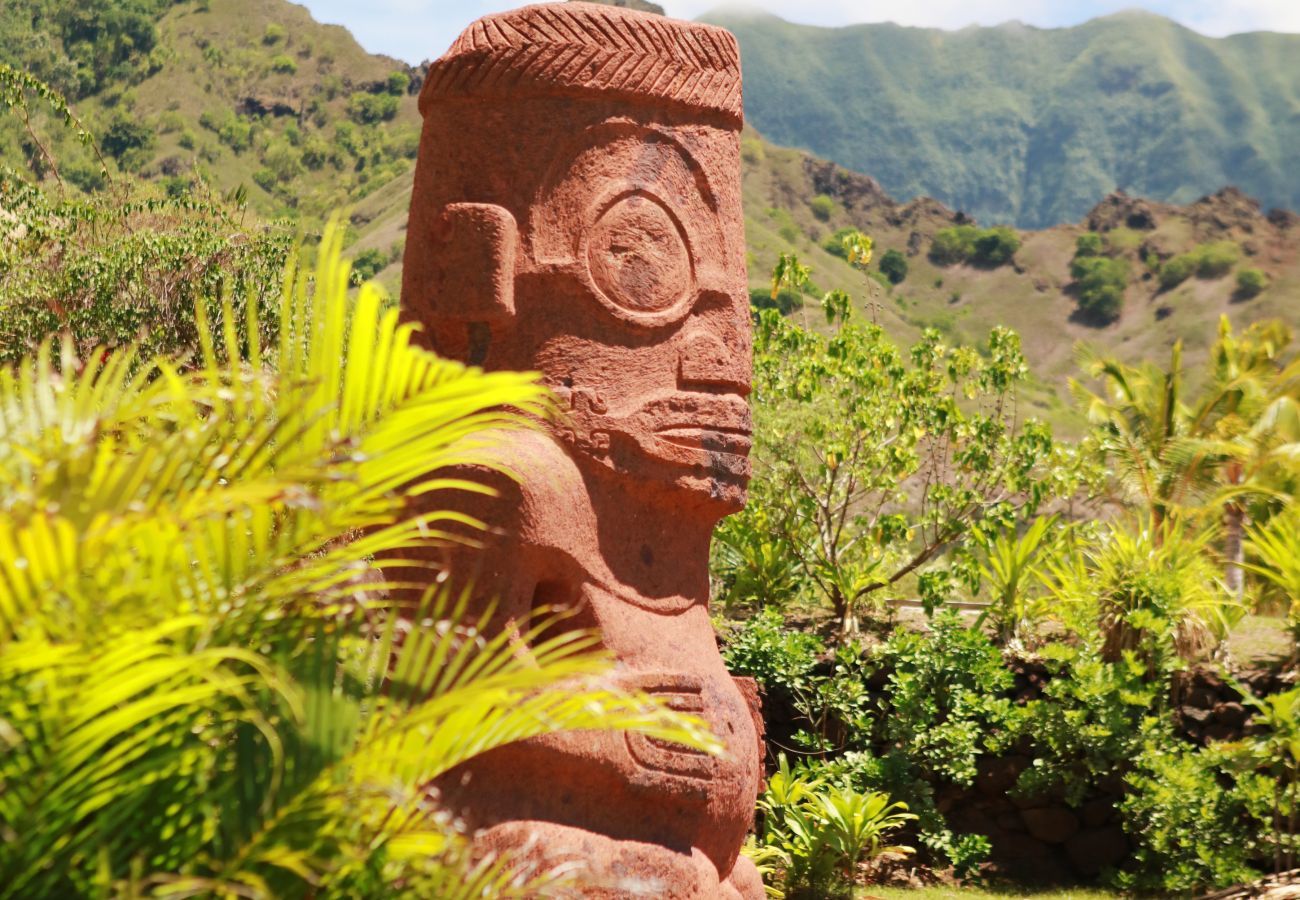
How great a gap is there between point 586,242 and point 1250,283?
5183 centimetres

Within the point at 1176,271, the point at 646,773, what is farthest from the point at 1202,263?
the point at 646,773

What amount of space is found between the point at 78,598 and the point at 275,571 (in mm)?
480

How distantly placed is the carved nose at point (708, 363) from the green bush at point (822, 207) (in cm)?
4796

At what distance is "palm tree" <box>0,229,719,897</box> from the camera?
2279 mm

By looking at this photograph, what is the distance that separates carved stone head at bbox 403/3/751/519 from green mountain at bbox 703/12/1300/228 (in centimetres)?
12182

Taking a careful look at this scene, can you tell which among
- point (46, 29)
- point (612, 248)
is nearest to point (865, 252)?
point (612, 248)

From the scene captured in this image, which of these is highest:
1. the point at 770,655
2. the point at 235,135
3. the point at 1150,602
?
the point at 235,135

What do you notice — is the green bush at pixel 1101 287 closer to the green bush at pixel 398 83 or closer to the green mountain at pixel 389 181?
the green mountain at pixel 389 181

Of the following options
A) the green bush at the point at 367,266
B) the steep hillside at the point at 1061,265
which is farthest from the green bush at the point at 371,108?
the green bush at the point at 367,266

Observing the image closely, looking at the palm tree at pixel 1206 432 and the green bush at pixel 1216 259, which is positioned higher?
the green bush at pixel 1216 259

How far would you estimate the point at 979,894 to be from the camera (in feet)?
29.1

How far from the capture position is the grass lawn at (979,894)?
854cm

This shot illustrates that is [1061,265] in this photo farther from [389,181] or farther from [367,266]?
[367,266]

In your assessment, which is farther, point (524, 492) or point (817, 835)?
point (817, 835)
